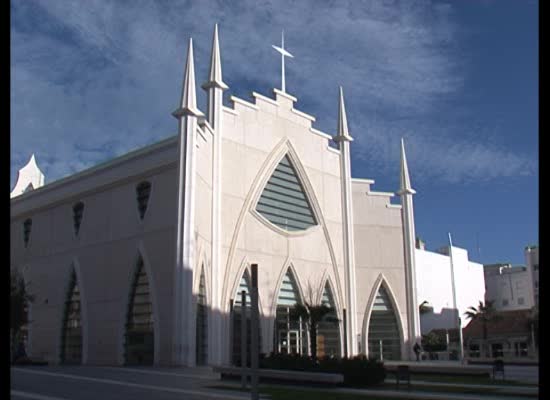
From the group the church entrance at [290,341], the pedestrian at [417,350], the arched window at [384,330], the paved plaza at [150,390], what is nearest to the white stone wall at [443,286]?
the arched window at [384,330]

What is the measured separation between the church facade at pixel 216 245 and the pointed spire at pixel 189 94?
0.08m

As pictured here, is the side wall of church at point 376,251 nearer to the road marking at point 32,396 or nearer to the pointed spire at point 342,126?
the pointed spire at point 342,126

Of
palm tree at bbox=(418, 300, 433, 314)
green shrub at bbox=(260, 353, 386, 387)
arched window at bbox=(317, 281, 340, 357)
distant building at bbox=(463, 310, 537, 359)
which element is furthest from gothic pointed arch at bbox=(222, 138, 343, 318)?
palm tree at bbox=(418, 300, 433, 314)

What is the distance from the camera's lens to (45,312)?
40.9m

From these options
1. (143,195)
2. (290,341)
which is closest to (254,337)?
(143,195)

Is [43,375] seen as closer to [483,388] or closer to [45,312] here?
[483,388]

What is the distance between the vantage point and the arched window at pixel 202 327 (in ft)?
110

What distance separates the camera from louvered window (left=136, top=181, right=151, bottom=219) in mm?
35406

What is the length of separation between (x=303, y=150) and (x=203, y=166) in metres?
12.4

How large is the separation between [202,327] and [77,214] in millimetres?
12291

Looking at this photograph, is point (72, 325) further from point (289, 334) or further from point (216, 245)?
point (289, 334)

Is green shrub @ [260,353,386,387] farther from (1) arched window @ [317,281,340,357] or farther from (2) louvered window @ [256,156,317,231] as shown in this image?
(1) arched window @ [317,281,340,357]

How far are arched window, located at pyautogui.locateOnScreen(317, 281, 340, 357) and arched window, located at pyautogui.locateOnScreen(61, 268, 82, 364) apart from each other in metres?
17.1
